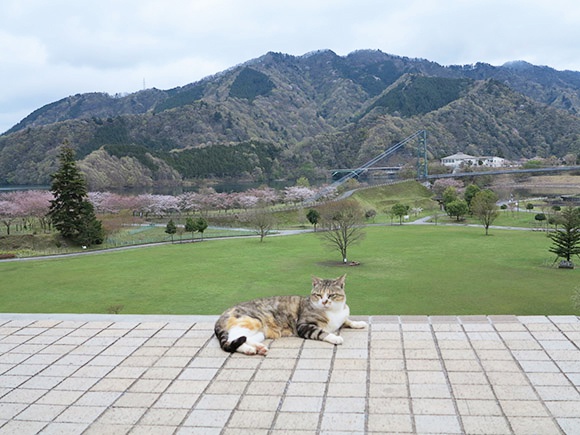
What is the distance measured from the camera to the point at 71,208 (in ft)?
94.5

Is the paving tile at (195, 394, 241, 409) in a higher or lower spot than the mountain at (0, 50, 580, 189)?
lower

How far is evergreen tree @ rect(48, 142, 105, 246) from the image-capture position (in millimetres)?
28594

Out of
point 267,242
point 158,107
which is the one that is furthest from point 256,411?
point 158,107

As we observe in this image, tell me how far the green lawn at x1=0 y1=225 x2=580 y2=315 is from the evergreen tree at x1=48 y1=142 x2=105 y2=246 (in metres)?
4.38

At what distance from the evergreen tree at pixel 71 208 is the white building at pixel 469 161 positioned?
63.3 metres

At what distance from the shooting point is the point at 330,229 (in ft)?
76.5

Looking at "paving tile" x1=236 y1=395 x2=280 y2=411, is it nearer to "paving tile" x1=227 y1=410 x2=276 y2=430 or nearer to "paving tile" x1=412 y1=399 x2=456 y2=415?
"paving tile" x1=227 y1=410 x2=276 y2=430

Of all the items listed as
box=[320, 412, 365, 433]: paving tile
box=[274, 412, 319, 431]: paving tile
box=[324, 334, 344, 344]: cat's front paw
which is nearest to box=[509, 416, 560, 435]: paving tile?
box=[320, 412, 365, 433]: paving tile

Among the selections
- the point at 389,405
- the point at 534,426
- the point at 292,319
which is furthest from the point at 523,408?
the point at 292,319

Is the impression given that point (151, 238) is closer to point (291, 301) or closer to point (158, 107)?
point (291, 301)

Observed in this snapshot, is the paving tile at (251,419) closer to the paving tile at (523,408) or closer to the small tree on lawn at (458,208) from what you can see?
the paving tile at (523,408)

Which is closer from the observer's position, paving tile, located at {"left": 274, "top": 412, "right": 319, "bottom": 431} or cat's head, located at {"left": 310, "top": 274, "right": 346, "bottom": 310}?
paving tile, located at {"left": 274, "top": 412, "right": 319, "bottom": 431}

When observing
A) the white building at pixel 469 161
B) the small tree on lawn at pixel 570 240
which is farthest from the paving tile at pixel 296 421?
the white building at pixel 469 161

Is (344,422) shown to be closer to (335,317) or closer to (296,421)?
(296,421)
